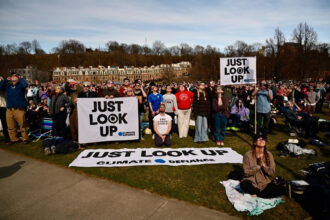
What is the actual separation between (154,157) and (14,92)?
556 cm

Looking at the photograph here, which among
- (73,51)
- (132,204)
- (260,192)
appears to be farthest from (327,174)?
(73,51)

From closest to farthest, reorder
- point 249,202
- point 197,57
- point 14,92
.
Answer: point 249,202 → point 14,92 → point 197,57

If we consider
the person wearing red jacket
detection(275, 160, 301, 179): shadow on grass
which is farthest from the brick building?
detection(275, 160, 301, 179): shadow on grass

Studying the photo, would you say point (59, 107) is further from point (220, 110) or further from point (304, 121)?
point (304, 121)

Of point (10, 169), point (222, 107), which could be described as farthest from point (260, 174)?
point (10, 169)

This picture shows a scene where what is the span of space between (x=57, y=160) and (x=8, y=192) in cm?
172

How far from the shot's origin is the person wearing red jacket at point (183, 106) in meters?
8.07

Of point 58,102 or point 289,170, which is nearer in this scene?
point 289,170

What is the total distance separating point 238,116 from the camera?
30.6 ft

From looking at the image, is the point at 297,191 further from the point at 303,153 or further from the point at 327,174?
the point at 303,153

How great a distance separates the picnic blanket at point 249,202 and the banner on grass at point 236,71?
14.6 feet

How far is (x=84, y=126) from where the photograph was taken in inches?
278

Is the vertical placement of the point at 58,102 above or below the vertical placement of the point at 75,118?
above

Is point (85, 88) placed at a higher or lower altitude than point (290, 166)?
higher
